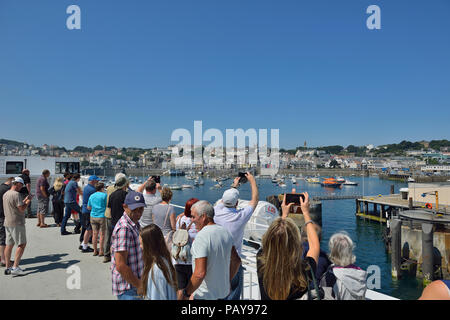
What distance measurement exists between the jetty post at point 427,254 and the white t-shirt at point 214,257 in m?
17.2

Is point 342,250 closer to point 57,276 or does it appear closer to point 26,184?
point 57,276

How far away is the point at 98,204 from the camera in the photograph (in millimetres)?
6238

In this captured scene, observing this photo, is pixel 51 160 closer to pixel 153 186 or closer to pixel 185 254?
pixel 153 186

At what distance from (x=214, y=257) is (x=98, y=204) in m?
4.39

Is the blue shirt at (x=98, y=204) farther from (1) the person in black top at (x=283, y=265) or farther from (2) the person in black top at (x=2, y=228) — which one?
(1) the person in black top at (x=283, y=265)

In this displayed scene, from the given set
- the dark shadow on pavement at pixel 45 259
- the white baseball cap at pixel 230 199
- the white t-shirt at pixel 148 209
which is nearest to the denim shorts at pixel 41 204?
the dark shadow on pavement at pixel 45 259

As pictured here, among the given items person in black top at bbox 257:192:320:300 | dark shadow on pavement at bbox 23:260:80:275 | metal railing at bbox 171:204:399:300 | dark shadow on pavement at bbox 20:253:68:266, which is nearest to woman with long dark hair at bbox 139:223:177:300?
person in black top at bbox 257:192:320:300

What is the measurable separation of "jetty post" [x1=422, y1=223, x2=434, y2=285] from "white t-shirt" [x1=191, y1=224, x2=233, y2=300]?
56.3 ft

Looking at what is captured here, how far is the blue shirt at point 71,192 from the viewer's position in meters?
7.69

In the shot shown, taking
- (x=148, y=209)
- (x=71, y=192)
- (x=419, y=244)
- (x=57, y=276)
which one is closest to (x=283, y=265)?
(x=148, y=209)

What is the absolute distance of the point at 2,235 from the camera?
5.60 metres

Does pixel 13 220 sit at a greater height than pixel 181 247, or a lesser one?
lesser

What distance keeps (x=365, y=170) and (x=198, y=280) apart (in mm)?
174073
